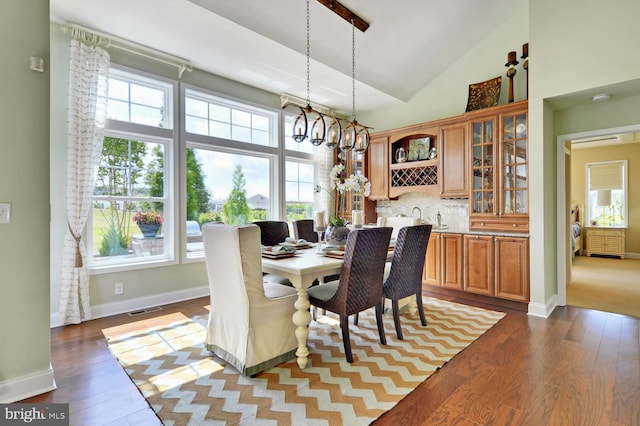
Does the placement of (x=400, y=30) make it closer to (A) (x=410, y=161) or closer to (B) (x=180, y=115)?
(A) (x=410, y=161)

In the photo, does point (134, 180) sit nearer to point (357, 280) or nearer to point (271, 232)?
point (271, 232)

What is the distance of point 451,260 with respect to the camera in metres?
4.28

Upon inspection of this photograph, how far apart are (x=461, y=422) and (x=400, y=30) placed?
403cm

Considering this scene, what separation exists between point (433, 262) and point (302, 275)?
282 centimetres

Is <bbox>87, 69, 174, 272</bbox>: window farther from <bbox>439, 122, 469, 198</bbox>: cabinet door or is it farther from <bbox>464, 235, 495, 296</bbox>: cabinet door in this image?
<bbox>464, 235, 495, 296</bbox>: cabinet door

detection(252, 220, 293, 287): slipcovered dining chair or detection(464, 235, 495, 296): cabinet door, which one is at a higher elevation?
detection(252, 220, 293, 287): slipcovered dining chair

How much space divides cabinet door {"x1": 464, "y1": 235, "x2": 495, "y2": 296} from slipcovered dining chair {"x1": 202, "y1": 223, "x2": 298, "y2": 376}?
266 cm

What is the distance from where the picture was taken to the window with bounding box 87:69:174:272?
349cm

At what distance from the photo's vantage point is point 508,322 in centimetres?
332

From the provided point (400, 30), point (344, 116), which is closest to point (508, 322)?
point (400, 30)

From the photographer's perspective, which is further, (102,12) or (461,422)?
(102,12)

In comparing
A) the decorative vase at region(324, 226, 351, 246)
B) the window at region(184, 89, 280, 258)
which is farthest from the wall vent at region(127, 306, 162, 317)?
the decorative vase at region(324, 226, 351, 246)

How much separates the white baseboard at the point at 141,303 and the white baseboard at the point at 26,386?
1346mm

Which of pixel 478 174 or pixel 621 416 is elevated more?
pixel 478 174
